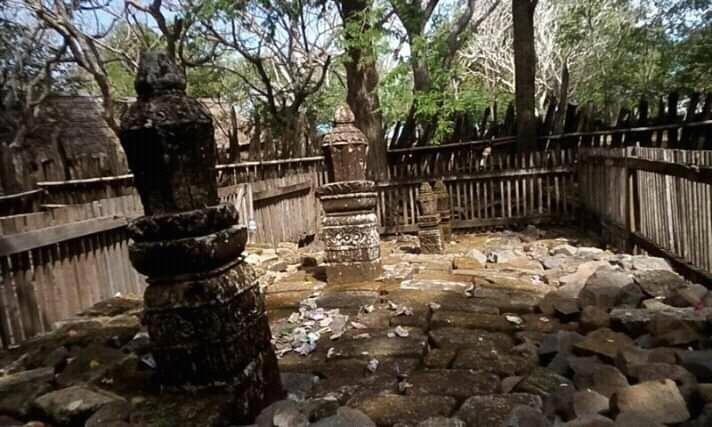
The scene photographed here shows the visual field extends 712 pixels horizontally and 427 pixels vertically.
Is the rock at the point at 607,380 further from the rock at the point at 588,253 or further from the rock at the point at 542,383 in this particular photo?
the rock at the point at 588,253

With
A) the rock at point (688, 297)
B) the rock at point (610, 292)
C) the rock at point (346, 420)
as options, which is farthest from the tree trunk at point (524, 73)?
the rock at point (346, 420)

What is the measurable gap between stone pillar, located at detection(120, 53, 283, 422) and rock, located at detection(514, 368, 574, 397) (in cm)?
137

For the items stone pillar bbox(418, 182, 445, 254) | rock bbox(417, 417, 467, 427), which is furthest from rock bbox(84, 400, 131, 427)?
stone pillar bbox(418, 182, 445, 254)

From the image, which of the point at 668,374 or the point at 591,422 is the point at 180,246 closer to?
the point at 591,422

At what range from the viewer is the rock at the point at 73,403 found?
217 cm

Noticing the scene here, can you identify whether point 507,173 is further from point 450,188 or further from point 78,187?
point 78,187

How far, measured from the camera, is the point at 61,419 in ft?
7.16

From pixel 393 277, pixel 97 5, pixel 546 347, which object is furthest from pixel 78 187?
pixel 97 5

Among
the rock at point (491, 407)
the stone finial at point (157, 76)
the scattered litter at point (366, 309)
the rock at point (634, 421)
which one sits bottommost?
the rock at point (491, 407)

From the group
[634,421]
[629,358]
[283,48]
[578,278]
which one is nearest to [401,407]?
[634,421]

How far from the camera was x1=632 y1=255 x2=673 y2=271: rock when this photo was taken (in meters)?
4.67

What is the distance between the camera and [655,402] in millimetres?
2072

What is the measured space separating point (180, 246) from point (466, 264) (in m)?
4.12

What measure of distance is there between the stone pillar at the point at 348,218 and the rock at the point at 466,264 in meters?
1.06
